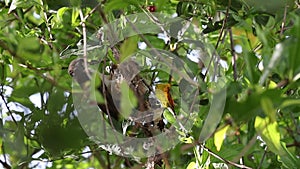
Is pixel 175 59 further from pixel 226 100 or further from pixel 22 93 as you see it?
pixel 226 100

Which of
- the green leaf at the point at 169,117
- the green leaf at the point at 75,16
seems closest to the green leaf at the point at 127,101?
the green leaf at the point at 169,117

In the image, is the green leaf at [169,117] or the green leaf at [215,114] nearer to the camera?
the green leaf at [215,114]

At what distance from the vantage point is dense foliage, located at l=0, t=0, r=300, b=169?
48cm

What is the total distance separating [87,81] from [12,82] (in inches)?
17.6

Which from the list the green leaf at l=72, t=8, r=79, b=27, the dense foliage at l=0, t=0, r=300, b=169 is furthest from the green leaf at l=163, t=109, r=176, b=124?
the green leaf at l=72, t=8, r=79, b=27

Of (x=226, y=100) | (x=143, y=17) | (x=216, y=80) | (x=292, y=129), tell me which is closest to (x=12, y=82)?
(x=143, y=17)

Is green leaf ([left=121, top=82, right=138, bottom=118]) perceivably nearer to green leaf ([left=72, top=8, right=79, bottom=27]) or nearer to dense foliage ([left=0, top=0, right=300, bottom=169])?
dense foliage ([left=0, top=0, right=300, bottom=169])

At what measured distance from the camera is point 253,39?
3.51 feet

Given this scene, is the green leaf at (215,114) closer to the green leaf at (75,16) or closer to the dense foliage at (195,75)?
the dense foliage at (195,75)

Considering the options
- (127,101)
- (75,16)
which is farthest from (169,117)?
(75,16)

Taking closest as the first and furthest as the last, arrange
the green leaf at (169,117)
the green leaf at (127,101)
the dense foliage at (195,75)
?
the dense foliage at (195,75)
the green leaf at (127,101)
the green leaf at (169,117)

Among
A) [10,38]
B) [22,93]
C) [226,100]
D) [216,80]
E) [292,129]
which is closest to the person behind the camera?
A: [226,100]

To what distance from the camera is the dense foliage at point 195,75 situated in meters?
0.48

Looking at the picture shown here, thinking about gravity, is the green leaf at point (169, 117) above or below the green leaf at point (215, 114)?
below
